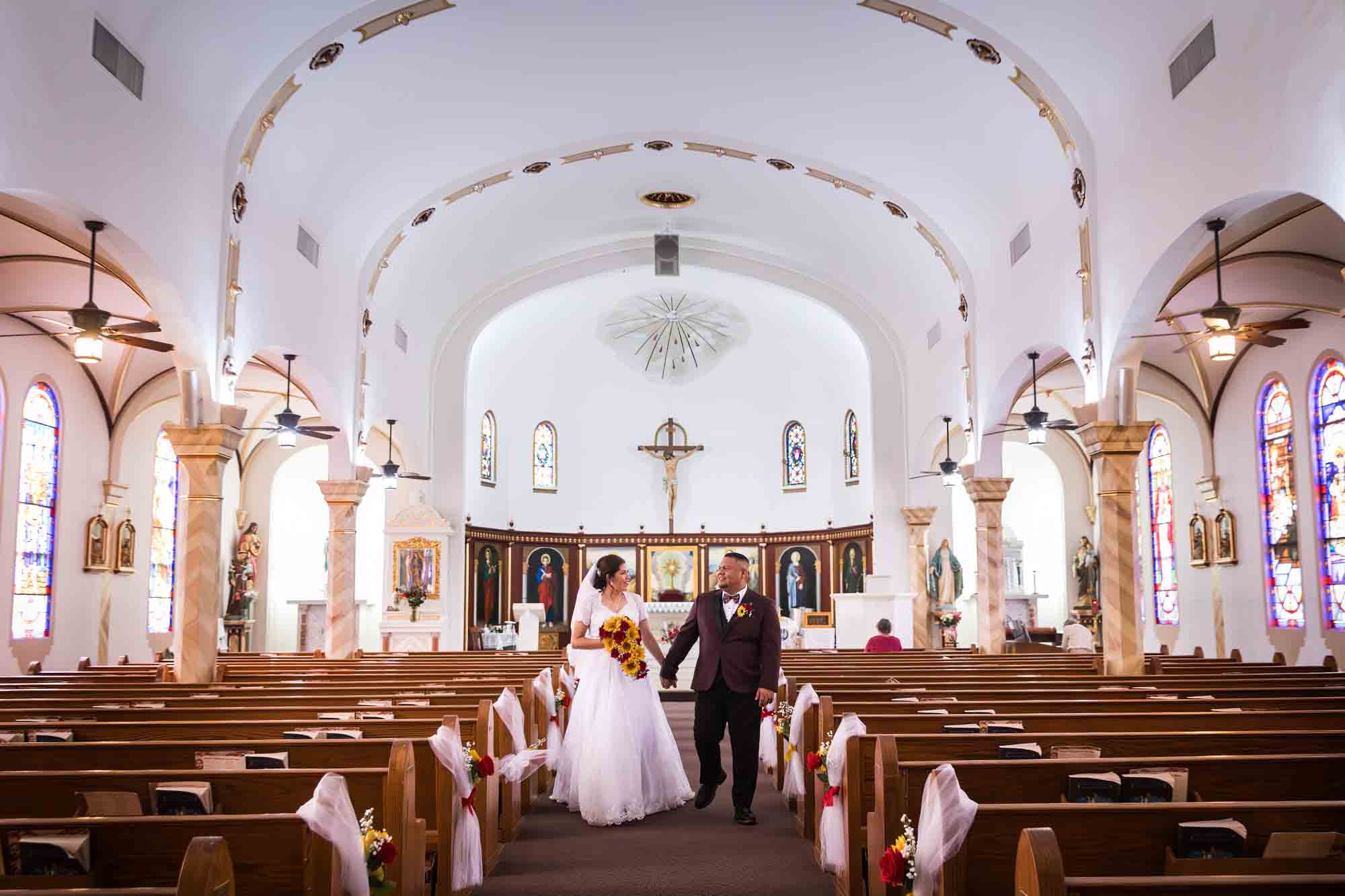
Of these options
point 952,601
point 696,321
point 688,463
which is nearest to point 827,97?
point 952,601

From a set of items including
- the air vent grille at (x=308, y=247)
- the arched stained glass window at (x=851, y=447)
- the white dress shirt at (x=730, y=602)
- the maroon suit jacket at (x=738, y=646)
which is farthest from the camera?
the arched stained glass window at (x=851, y=447)

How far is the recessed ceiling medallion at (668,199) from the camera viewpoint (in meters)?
19.2

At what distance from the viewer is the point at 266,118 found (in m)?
12.3

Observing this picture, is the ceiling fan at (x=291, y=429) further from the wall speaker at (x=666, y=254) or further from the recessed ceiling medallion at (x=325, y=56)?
the wall speaker at (x=666, y=254)

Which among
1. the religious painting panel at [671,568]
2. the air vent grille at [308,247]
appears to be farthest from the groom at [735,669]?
the religious painting panel at [671,568]

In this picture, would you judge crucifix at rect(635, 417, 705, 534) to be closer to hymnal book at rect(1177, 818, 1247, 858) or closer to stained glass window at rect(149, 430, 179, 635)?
stained glass window at rect(149, 430, 179, 635)

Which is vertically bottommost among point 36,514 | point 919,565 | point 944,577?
point 944,577

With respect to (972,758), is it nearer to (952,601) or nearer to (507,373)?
(952,601)

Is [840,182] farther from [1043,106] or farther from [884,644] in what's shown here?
[884,644]

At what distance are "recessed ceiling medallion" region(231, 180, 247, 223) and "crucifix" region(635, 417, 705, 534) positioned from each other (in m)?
16.9

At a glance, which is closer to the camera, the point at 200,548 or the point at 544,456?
the point at 200,548

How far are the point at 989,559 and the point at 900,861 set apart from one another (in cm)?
1311

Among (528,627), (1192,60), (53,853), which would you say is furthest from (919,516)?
(53,853)

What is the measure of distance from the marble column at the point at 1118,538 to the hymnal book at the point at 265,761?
29.5 ft
